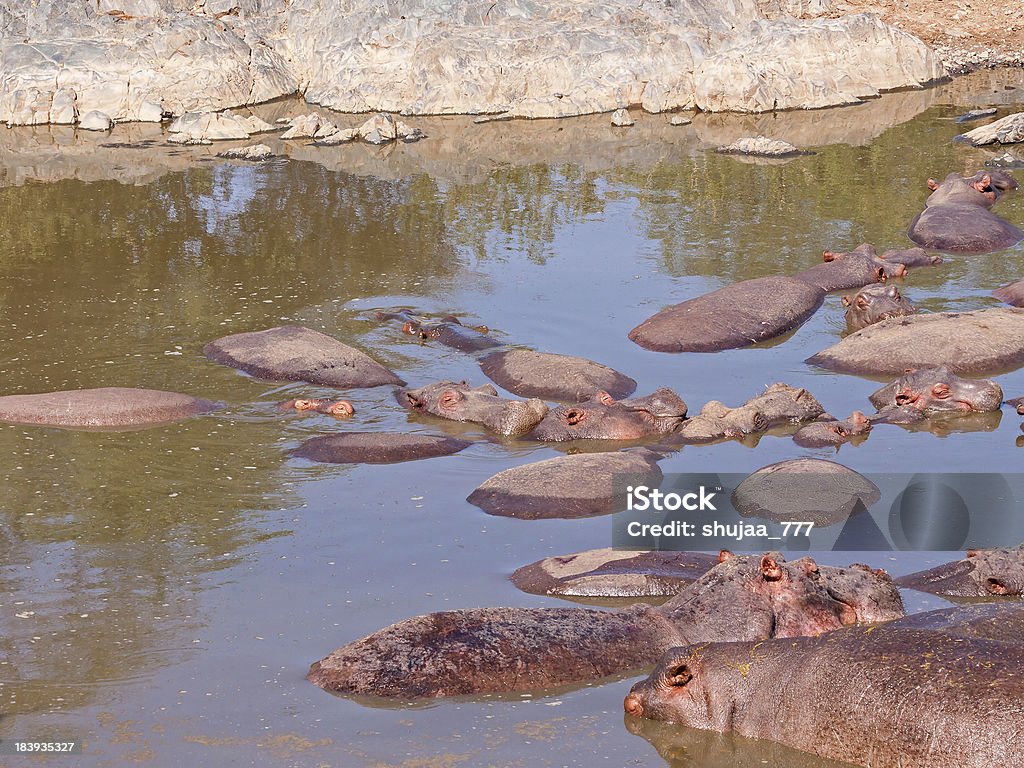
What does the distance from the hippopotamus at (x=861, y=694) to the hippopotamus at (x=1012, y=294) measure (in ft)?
22.4

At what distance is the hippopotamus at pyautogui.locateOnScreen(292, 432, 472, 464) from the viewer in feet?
29.6

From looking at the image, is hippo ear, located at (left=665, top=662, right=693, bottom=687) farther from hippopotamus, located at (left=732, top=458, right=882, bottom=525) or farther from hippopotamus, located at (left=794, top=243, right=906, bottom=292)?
hippopotamus, located at (left=794, top=243, right=906, bottom=292)

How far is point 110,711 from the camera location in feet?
18.7

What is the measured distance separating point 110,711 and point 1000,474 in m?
5.48

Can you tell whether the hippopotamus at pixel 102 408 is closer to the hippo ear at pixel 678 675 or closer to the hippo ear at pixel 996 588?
the hippo ear at pixel 678 675

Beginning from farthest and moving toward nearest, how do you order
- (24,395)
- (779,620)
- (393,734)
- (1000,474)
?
(24,395) < (1000,474) < (779,620) < (393,734)

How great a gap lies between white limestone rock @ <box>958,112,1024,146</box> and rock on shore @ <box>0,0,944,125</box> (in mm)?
3922

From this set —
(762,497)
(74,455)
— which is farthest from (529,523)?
(74,455)

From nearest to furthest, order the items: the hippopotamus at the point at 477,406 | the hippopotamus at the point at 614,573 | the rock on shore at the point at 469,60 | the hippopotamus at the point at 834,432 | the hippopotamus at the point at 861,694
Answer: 1. the hippopotamus at the point at 861,694
2. the hippopotamus at the point at 614,573
3. the hippopotamus at the point at 834,432
4. the hippopotamus at the point at 477,406
5. the rock on shore at the point at 469,60

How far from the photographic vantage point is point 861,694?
16.6 feet

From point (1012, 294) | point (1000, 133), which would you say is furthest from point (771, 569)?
point (1000, 133)

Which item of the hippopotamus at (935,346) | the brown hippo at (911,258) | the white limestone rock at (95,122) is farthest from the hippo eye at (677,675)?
the white limestone rock at (95,122)

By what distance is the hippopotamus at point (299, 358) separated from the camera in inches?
416

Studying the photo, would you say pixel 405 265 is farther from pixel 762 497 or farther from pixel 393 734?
pixel 393 734
